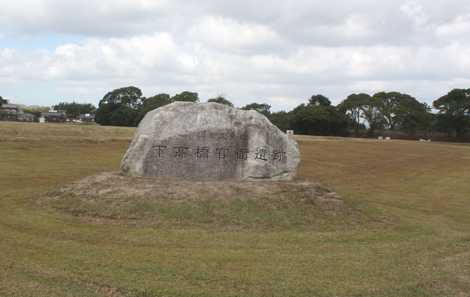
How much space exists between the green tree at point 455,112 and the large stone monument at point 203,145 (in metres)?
78.3

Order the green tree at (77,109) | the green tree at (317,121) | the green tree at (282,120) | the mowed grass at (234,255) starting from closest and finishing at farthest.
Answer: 1. the mowed grass at (234,255)
2. the green tree at (317,121)
3. the green tree at (282,120)
4. the green tree at (77,109)

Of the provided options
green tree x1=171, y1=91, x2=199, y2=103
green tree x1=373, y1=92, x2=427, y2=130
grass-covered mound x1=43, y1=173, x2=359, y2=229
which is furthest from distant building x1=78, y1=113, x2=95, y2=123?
grass-covered mound x1=43, y1=173, x2=359, y2=229

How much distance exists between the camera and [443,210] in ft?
57.3

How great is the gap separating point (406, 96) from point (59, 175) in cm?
8658

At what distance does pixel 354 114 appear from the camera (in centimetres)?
9538

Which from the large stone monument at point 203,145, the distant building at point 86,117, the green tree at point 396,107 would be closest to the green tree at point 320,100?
the green tree at point 396,107

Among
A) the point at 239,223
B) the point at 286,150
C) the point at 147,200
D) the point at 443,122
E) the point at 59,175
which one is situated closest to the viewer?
the point at 239,223

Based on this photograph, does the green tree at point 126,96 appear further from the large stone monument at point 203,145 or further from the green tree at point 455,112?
the large stone monument at point 203,145

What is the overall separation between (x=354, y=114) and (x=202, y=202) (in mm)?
84842

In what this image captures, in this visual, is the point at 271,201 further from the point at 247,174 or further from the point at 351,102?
the point at 351,102

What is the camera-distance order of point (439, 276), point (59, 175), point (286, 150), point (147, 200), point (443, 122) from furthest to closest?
1. point (443, 122)
2. point (59, 175)
3. point (286, 150)
4. point (147, 200)
5. point (439, 276)

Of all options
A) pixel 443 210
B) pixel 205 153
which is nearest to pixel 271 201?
pixel 205 153

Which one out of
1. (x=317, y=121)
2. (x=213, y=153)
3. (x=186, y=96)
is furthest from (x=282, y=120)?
(x=213, y=153)

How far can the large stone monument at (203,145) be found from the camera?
1593 centimetres
